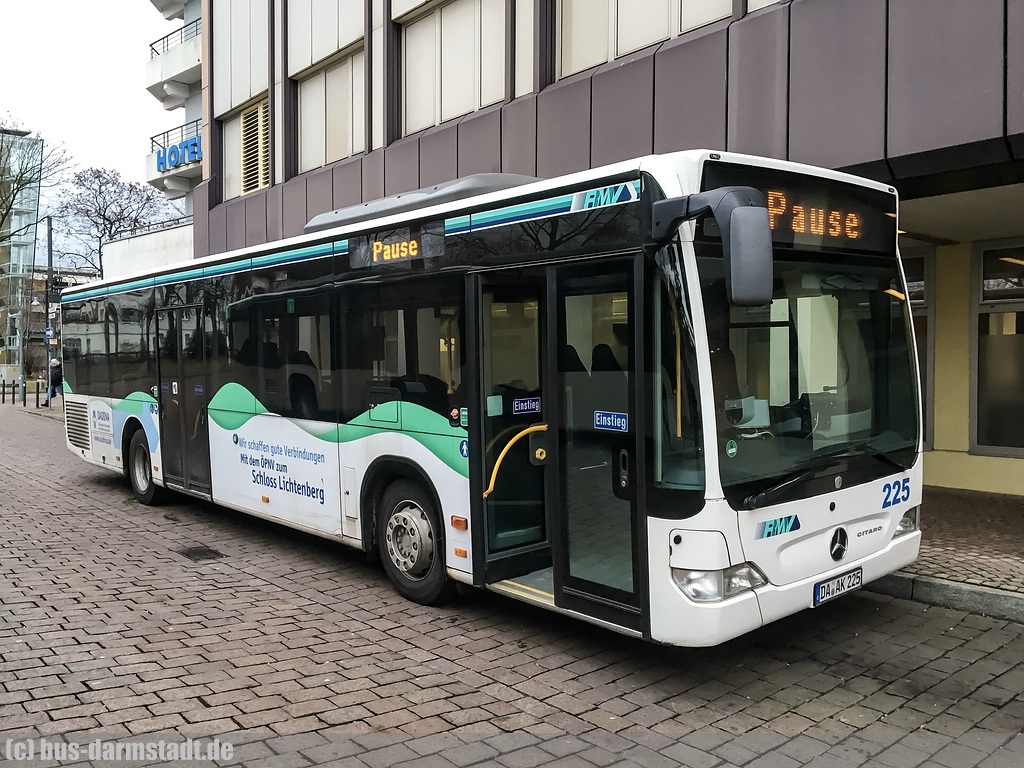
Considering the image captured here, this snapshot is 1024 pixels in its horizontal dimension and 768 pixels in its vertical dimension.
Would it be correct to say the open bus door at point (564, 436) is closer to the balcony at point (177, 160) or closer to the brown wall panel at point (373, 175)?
the brown wall panel at point (373, 175)

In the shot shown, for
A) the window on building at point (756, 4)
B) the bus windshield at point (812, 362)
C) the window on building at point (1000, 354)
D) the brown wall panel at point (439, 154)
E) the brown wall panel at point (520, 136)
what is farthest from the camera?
the brown wall panel at point (439, 154)

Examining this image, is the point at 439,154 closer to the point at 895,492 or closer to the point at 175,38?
the point at 895,492

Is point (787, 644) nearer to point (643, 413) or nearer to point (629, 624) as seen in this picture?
point (629, 624)

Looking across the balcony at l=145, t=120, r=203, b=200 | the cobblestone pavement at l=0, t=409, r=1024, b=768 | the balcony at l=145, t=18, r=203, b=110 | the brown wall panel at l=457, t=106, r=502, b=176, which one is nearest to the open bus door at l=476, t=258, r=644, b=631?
the cobblestone pavement at l=0, t=409, r=1024, b=768

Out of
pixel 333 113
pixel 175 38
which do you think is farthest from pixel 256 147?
pixel 175 38

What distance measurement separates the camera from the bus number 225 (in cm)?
540

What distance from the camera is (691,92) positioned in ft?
32.5

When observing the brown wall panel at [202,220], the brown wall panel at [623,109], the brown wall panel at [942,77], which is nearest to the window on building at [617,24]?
the brown wall panel at [623,109]

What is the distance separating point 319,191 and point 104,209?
37.8 metres

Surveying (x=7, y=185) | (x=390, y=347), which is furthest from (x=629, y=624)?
(x=7, y=185)

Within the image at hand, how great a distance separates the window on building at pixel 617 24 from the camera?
10.2 meters

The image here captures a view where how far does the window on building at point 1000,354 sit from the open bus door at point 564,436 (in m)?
6.62

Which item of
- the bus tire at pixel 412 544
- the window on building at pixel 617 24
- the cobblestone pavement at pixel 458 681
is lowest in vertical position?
the cobblestone pavement at pixel 458 681

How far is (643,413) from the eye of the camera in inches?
181
